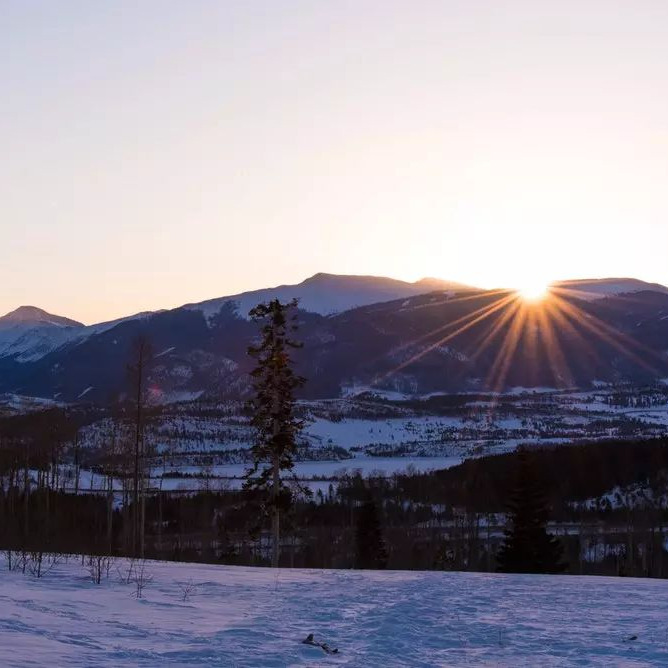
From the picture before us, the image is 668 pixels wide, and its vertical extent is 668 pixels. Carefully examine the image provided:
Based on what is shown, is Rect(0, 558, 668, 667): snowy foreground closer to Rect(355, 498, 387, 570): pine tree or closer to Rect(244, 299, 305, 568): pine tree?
Rect(244, 299, 305, 568): pine tree

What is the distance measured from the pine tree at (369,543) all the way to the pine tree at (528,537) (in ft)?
54.9

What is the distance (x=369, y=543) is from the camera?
59562mm

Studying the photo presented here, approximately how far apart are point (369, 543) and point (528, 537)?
18.6 metres

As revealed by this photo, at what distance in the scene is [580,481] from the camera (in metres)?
139

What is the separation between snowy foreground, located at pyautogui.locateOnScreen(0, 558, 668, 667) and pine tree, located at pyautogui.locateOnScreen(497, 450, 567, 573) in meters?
25.9

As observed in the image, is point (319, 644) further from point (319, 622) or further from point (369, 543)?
point (369, 543)

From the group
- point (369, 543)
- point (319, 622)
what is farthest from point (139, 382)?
point (319, 622)

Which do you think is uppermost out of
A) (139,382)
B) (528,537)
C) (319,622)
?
(139,382)

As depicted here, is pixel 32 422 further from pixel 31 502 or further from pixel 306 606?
pixel 306 606

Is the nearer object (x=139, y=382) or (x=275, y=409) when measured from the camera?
(x=275, y=409)

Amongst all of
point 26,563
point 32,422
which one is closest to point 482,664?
point 26,563

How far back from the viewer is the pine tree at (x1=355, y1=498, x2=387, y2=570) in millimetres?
59000

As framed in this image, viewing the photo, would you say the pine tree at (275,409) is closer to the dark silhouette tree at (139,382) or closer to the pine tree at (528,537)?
the dark silhouette tree at (139,382)

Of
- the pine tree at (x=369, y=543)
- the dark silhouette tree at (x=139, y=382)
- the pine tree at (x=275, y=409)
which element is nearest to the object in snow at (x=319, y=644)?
the pine tree at (x=275, y=409)
